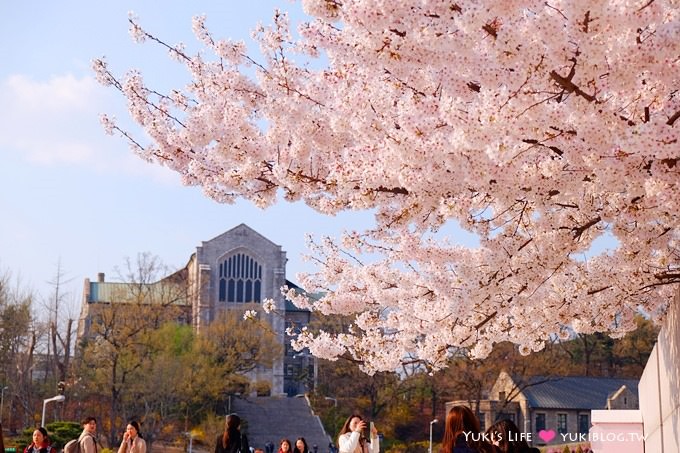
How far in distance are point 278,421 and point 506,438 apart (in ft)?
168

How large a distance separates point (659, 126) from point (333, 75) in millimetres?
2800

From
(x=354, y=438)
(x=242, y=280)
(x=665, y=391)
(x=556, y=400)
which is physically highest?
(x=242, y=280)

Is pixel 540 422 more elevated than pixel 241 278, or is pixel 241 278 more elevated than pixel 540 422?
pixel 241 278

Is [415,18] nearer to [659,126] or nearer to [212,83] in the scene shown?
[659,126]

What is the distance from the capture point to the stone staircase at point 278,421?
52406 mm

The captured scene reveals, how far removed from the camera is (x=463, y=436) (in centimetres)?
550

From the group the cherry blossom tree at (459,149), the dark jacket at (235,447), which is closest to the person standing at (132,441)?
the dark jacket at (235,447)

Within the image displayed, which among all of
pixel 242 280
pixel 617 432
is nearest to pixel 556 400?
pixel 242 280

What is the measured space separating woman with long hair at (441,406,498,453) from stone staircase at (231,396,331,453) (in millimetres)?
45183

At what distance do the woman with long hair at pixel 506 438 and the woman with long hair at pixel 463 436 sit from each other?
26 cm

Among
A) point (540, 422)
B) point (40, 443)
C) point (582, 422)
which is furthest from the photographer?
point (582, 422)

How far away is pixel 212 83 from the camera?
7.69m

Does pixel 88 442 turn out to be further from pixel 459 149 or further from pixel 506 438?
pixel 459 149

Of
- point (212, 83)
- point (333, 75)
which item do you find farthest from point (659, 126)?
point (212, 83)
